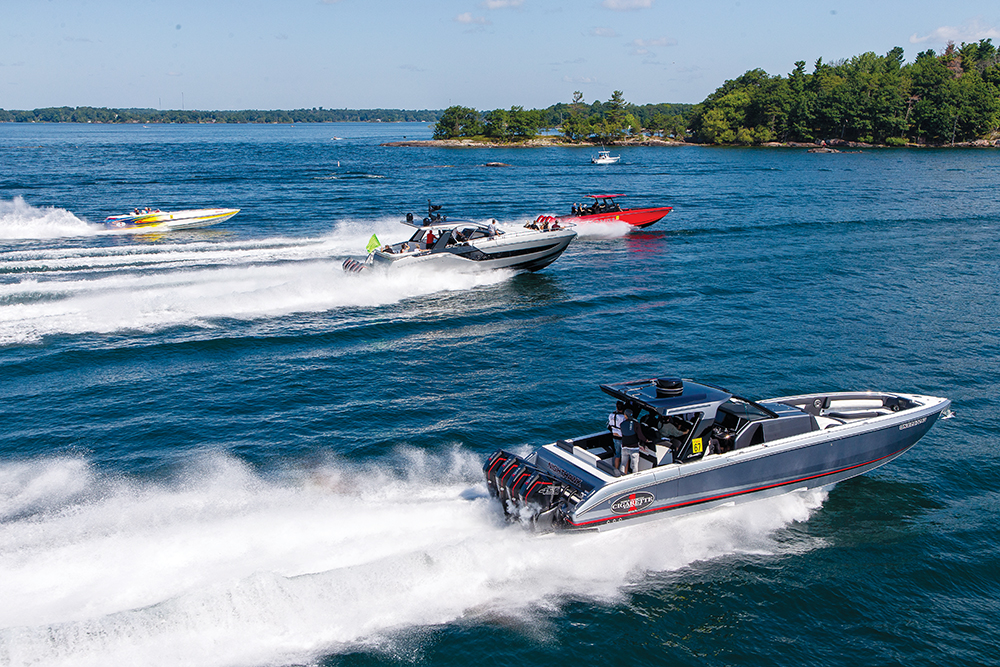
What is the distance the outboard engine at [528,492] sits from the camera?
1065 cm

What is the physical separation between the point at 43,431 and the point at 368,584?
9.72 meters

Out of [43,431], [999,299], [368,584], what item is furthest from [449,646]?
[999,299]

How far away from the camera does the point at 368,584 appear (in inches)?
382

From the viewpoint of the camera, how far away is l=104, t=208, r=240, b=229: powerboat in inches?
1569

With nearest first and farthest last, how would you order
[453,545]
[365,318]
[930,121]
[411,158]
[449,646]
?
1. [449,646]
2. [453,545]
3. [365,318]
4. [411,158]
5. [930,121]

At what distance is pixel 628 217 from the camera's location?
4166cm

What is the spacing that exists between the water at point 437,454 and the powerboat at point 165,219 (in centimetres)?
203

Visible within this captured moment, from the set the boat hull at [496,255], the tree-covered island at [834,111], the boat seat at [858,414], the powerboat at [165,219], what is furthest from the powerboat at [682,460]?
the tree-covered island at [834,111]

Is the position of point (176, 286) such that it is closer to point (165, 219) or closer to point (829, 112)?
point (165, 219)

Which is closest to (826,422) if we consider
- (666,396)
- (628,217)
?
(666,396)

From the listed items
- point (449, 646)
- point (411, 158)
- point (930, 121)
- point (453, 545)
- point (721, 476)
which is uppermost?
point (930, 121)

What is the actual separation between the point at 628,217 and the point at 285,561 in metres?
34.6

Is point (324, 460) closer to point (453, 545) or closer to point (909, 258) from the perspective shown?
point (453, 545)

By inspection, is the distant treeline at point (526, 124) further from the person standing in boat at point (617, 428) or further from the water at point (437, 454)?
the person standing in boat at point (617, 428)
